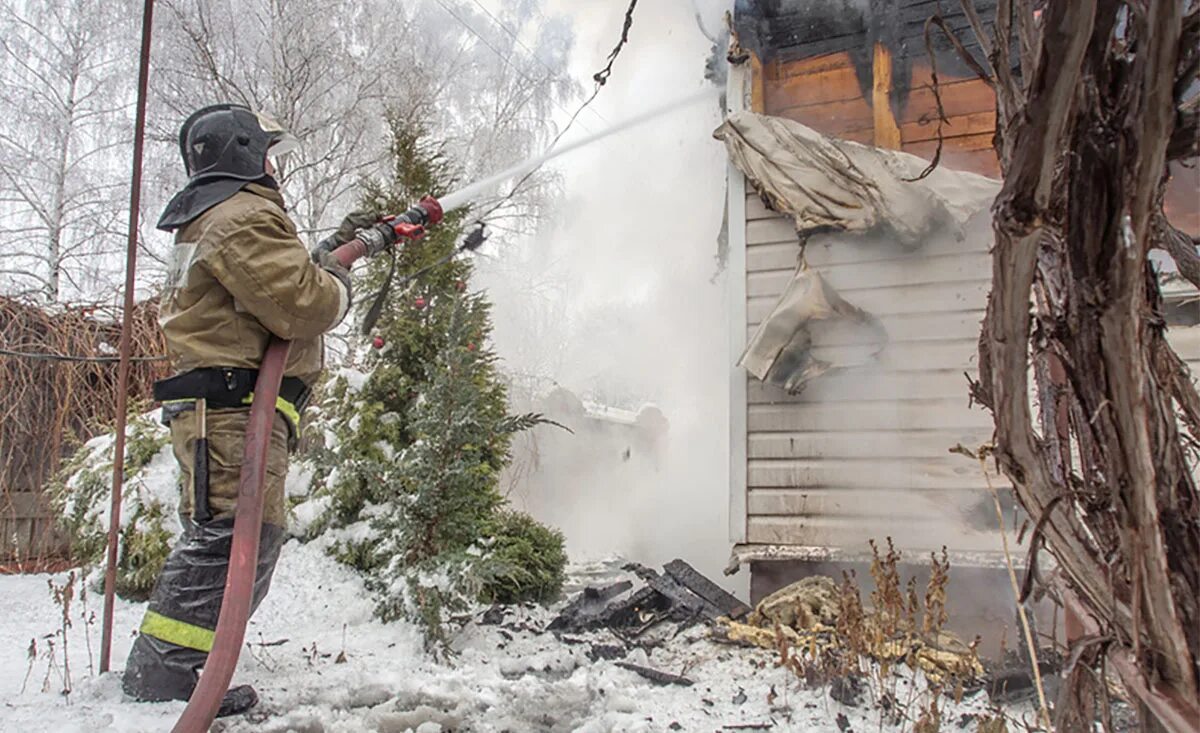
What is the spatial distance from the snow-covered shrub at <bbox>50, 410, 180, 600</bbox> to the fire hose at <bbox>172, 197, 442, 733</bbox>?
2.16 metres

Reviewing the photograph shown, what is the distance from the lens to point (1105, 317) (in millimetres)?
756

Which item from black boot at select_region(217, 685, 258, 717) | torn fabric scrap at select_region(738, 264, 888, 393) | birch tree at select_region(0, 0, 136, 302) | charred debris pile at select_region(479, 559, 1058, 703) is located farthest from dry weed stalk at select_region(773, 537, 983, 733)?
birch tree at select_region(0, 0, 136, 302)

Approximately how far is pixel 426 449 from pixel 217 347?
1235 millimetres

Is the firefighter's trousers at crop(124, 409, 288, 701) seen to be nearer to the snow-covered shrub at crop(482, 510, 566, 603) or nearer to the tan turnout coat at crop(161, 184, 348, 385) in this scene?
the tan turnout coat at crop(161, 184, 348, 385)

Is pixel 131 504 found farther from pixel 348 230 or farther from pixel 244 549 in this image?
pixel 244 549

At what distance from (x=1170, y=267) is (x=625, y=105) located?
7.96 m

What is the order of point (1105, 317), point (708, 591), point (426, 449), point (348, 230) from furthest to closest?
point (708, 591) < point (426, 449) < point (348, 230) < point (1105, 317)

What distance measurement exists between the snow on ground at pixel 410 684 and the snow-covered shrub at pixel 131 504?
24 cm

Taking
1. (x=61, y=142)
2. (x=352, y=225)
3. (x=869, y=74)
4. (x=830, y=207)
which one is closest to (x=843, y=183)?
(x=830, y=207)

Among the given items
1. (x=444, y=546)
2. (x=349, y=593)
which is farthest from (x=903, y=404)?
(x=349, y=593)

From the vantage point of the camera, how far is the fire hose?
196 cm

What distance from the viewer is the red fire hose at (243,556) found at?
196 cm

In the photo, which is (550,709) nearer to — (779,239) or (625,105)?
(779,239)

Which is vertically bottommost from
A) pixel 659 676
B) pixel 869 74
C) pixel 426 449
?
pixel 659 676
